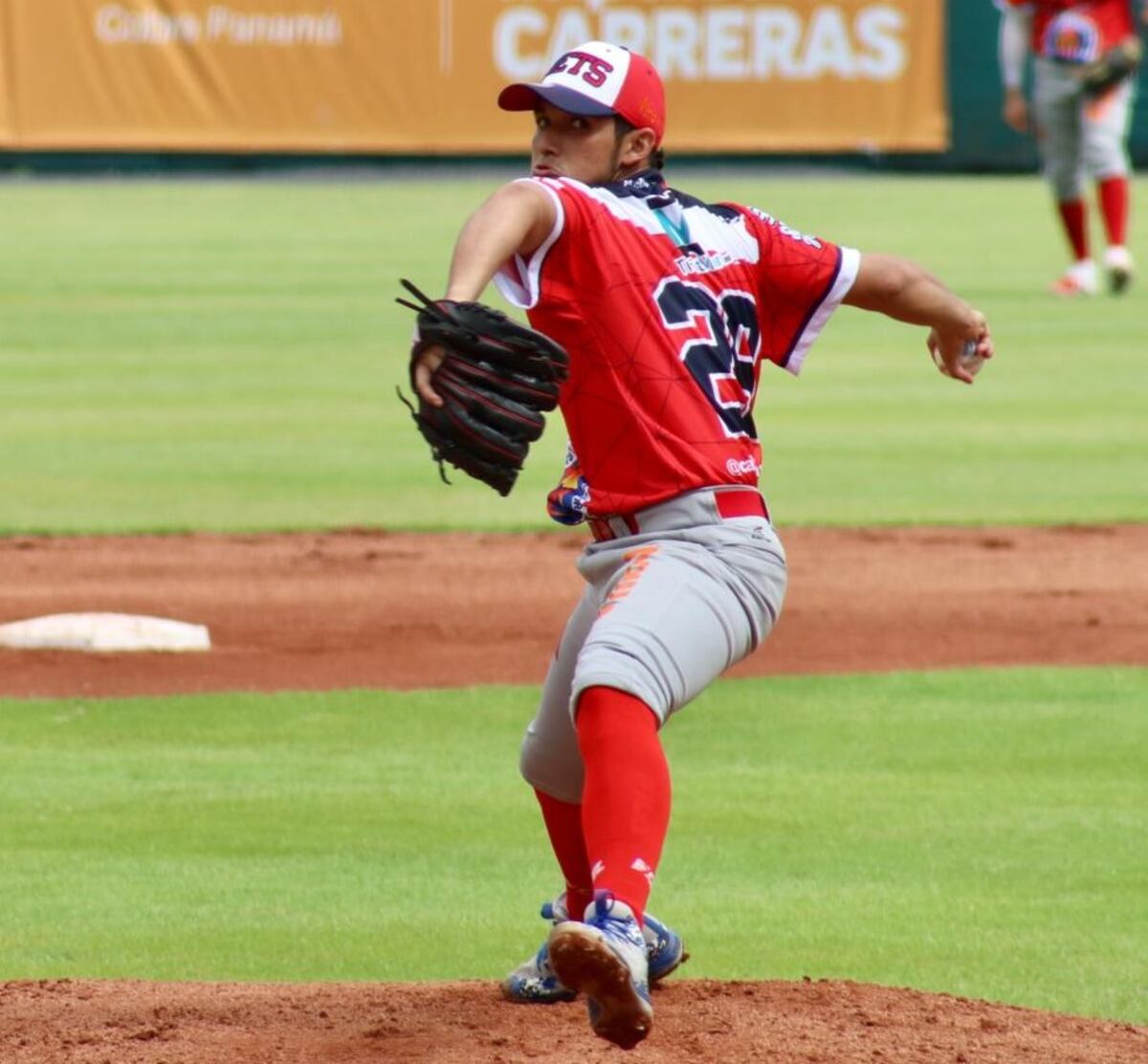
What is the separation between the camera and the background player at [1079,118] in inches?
703

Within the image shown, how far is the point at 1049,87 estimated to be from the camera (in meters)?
18.1

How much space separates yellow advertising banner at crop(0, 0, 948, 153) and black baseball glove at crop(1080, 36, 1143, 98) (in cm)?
1139

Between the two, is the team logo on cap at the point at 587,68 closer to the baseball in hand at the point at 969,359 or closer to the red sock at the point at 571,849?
the baseball in hand at the point at 969,359

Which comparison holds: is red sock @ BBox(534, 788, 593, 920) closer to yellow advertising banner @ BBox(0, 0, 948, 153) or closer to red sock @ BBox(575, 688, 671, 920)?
red sock @ BBox(575, 688, 671, 920)

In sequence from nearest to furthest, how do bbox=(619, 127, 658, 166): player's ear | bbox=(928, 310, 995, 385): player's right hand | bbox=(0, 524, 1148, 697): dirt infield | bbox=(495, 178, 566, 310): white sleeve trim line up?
1. bbox=(495, 178, 566, 310): white sleeve trim
2. bbox=(619, 127, 658, 166): player's ear
3. bbox=(928, 310, 995, 385): player's right hand
4. bbox=(0, 524, 1148, 697): dirt infield

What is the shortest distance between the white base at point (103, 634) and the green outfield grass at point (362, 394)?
7.47 feet

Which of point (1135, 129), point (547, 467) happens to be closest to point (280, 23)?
point (1135, 129)

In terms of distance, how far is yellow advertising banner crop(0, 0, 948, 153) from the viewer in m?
29.3

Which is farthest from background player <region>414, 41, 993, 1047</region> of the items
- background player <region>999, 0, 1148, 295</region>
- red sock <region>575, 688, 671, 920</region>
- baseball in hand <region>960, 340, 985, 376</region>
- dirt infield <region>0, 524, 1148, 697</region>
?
background player <region>999, 0, 1148, 295</region>

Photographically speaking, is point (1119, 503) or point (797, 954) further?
point (1119, 503)

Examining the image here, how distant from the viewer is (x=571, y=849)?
4.45 m

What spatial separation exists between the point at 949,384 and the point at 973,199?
12.7 meters

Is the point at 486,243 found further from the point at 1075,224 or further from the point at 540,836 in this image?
the point at 1075,224

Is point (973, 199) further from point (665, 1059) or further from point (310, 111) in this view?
point (665, 1059)
